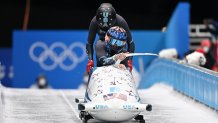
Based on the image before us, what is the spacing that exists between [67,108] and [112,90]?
2736mm

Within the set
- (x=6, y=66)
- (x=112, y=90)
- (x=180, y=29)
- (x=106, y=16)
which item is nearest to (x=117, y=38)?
(x=112, y=90)

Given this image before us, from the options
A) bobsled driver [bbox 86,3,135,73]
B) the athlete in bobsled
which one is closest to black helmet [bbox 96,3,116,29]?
bobsled driver [bbox 86,3,135,73]

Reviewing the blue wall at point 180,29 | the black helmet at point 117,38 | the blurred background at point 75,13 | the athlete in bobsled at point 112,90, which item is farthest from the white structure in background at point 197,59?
the blurred background at point 75,13

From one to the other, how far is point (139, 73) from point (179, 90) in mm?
7799

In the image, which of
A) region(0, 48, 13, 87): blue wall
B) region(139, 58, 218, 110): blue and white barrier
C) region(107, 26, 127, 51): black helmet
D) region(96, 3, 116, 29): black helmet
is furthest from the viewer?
region(0, 48, 13, 87): blue wall

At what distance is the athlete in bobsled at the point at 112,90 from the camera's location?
915 cm

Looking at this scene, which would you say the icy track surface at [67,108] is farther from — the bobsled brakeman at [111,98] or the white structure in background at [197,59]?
the white structure in background at [197,59]

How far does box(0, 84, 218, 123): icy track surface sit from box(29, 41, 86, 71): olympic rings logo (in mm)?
6449

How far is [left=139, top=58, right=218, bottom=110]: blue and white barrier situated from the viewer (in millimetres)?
11688

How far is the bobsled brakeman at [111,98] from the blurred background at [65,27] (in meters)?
11.6

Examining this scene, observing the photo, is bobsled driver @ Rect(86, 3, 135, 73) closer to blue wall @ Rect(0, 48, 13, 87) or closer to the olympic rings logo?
the olympic rings logo

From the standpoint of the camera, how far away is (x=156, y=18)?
24.6 m

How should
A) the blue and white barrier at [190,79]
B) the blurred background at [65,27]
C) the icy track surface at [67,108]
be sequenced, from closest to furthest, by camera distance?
the icy track surface at [67,108], the blue and white barrier at [190,79], the blurred background at [65,27]

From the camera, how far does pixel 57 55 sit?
2186 centimetres
